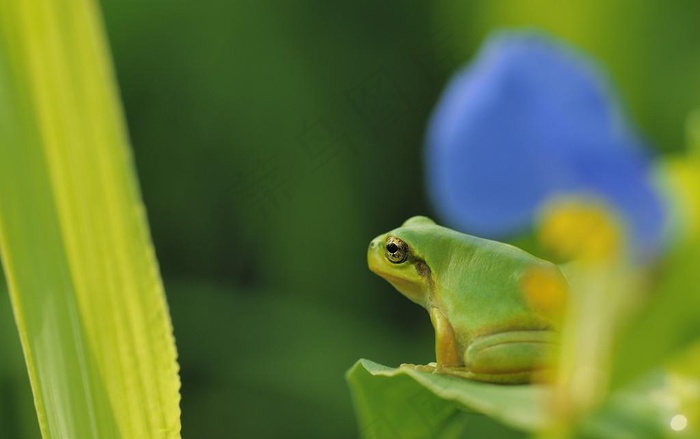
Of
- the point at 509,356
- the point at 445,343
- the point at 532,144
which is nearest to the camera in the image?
the point at 532,144

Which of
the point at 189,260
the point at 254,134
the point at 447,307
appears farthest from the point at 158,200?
the point at 447,307

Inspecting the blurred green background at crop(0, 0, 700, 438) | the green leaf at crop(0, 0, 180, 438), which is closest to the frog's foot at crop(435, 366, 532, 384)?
the green leaf at crop(0, 0, 180, 438)

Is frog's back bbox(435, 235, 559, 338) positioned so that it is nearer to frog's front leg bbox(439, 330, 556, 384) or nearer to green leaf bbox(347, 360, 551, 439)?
frog's front leg bbox(439, 330, 556, 384)

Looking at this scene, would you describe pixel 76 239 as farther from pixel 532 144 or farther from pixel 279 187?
pixel 279 187

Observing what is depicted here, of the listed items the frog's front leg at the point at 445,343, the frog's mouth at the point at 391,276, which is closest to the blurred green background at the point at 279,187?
the frog's mouth at the point at 391,276

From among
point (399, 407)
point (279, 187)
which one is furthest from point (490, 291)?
point (279, 187)

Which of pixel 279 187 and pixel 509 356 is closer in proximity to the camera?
pixel 509 356

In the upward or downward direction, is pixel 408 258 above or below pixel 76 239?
below
